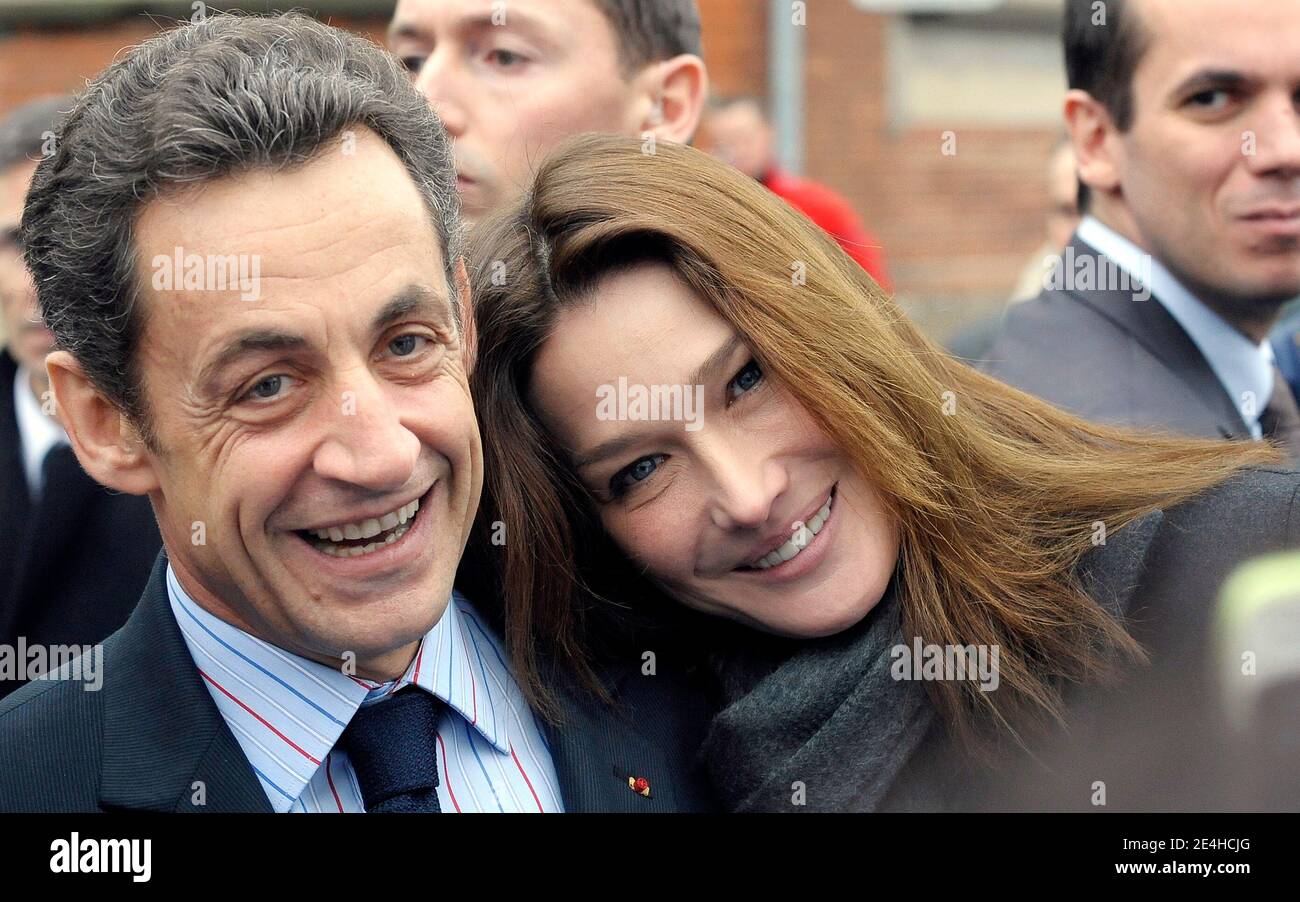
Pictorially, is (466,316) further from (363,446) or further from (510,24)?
(510,24)

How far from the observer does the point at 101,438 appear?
2.00 metres

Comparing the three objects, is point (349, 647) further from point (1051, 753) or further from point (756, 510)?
point (1051, 753)

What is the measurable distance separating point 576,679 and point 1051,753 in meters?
0.74

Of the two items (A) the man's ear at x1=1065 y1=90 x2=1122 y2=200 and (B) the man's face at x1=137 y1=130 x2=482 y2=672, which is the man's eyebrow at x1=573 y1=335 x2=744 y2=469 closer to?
(B) the man's face at x1=137 y1=130 x2=482 y2=672

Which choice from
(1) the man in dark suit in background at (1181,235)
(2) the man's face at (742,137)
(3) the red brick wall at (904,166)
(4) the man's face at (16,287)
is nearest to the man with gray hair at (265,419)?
(1) the man in dark suit in background at (1181,235)

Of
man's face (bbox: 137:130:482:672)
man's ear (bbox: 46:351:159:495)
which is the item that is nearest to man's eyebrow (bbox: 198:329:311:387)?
man's face (bbox: 137:130:482:672)

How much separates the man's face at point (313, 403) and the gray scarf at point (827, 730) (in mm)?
554

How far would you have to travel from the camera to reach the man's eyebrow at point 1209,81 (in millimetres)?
2693

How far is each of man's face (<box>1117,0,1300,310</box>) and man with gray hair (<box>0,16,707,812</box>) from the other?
1480mm

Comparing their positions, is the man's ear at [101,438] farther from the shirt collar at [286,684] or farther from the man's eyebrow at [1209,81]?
the man's eyebrow at [1209,81]

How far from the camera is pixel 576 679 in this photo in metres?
2.31

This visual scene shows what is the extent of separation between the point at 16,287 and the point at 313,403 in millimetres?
2644

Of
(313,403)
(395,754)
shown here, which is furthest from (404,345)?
(395,754)

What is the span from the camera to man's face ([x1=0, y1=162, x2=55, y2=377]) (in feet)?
12.5
